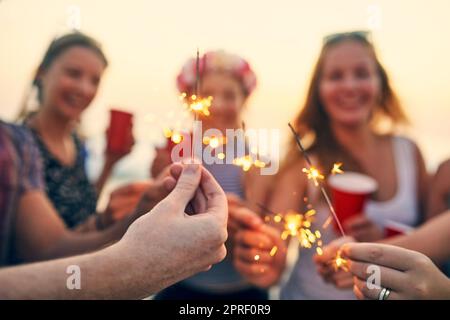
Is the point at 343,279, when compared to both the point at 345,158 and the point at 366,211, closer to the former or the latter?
the point at 366,211

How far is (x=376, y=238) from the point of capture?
1.16 metres

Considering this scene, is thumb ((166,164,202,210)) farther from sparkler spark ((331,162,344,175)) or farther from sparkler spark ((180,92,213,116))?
sparkler spark ((331,162,344,175))

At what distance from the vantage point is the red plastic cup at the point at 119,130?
1206 mm

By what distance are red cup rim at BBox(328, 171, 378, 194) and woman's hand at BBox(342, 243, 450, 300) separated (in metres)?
0.32

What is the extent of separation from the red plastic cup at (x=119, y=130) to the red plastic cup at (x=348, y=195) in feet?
2.07

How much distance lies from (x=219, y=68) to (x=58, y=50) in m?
0.49

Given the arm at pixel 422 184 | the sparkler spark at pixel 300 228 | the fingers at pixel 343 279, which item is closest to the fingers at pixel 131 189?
the sparkler spark at pixel 300 228

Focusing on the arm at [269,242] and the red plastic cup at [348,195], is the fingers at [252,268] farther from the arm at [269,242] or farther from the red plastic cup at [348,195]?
the red plastic cup at [348,195]

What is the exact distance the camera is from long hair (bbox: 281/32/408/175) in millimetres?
1210

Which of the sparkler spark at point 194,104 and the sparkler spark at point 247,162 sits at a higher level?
the sparkler spark at point 194,104

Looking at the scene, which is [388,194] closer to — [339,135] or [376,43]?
[339,135]

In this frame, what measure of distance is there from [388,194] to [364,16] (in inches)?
21.0

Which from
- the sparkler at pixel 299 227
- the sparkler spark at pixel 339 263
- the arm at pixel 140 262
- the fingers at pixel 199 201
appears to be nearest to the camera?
the arm at pixel 140 262
